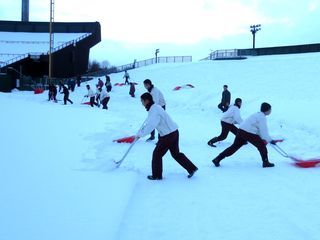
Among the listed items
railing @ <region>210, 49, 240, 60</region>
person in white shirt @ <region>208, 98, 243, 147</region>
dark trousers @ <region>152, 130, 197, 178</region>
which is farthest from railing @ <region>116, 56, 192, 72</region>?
dark trousers @ <region>152, 130, 197, 178</region>

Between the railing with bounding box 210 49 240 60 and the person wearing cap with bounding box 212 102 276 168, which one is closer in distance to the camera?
the person wearing cap with bounding box 212 102 276 168

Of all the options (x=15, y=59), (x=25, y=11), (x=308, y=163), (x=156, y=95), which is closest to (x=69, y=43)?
(x=15, y=59)

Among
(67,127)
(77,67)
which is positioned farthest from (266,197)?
(77,67)

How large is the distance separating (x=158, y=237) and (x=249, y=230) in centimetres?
98

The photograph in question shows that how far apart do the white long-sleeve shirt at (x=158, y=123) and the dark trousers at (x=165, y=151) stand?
3.3 inches

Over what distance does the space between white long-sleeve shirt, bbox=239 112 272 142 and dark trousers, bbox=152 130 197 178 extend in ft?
5.07

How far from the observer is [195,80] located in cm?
3170

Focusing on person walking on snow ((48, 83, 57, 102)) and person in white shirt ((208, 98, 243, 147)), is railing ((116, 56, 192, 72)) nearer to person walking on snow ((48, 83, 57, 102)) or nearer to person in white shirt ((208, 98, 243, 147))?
person walking on snow ((48, 83, 57, 102))

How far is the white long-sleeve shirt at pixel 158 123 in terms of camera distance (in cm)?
623

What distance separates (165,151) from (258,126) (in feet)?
6.58

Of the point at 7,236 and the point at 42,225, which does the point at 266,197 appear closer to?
the point at 42,225

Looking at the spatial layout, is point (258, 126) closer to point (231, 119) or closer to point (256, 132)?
point (256, 132)

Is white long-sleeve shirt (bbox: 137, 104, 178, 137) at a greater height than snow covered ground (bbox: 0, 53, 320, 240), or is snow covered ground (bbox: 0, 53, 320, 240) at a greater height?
white long-sleeve shirt (bbox: 137, 104, 178, 137)

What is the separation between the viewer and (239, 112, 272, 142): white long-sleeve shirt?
7.43 m
